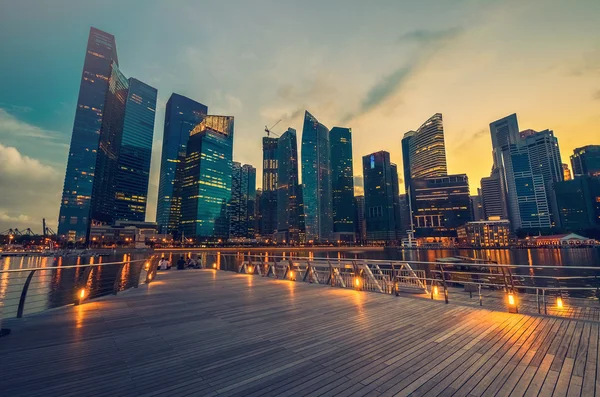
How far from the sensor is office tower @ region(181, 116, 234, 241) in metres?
172

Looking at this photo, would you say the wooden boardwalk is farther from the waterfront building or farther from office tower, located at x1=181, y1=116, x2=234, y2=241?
the waterfront building

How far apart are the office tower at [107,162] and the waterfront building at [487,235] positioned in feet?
856

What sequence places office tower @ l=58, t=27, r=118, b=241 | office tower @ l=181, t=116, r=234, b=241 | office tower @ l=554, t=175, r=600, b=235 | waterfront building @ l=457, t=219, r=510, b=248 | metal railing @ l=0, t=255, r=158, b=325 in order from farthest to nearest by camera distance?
office tower @ l=554, t=175, r=600, b=235
office tower @ l=181, t=116, r=234, b=241
waterfront building @ l=457, t=219, r=510, b=248
office tower @ l=58, t=27, r=118, b=241
metal railing @ l=0, t=255, r=158, b=325

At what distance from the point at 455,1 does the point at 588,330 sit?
26.9 meters

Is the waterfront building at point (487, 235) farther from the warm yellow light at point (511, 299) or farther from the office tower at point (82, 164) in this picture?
the office tower at point (82, 164)

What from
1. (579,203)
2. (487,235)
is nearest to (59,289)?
(487,235)

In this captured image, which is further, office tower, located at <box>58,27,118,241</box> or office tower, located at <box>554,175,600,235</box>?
office tower, located at <box>554,175,600,235</box>

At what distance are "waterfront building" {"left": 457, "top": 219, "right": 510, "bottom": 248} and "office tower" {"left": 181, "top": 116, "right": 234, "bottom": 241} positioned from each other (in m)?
180

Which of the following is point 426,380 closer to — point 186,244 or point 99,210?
point 186,244

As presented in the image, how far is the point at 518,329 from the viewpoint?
18.5 feet

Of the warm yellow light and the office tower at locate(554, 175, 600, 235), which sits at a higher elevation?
the office tower at locate(554, 175, 600, 235)

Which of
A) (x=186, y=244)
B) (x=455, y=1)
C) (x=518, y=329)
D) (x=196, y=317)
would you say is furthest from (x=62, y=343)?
(x=186, y=244)

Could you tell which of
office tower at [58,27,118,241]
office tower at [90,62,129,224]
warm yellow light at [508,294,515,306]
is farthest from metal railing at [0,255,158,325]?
office tower at [58,27,118,241]

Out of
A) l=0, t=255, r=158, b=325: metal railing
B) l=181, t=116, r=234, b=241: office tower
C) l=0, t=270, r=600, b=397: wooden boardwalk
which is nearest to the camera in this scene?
l=0, t=270, r=600, b=397: wooden boardwalk
